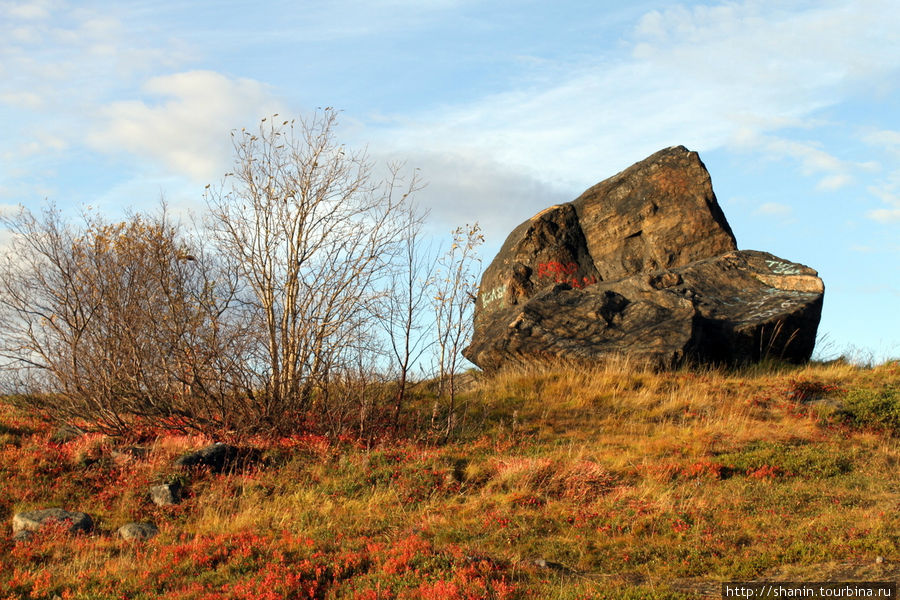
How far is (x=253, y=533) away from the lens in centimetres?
939

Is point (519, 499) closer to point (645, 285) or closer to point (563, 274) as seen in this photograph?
point (645, 285)

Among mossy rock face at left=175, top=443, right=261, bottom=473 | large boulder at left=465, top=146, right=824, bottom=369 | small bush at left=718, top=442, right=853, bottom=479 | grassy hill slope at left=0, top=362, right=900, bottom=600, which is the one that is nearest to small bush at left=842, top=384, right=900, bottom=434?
grassy hill slope at left=0, top=362, right=900, bottom=600

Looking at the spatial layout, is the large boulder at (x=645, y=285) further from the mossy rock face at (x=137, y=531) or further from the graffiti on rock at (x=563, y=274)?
the mossy rock face at (x=137, y=531)

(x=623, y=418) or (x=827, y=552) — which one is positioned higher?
(x=623, y=418)

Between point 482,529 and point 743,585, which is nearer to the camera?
point 743,585

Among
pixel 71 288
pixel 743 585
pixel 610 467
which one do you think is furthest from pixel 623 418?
pixel 71 288

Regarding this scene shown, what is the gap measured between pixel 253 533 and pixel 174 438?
16.2 feet

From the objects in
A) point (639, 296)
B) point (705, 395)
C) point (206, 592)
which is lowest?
point (206, 592)

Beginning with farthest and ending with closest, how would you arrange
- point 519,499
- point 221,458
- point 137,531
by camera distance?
point 221,458 → point 519,499 → point 137,531

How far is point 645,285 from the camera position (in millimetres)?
18984

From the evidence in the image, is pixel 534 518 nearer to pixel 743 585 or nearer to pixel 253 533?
pixel 743 585

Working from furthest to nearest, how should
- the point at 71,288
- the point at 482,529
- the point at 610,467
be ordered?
the point at 71,288 → the point at 610,467 → the point at 482,529

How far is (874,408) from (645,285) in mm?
6173

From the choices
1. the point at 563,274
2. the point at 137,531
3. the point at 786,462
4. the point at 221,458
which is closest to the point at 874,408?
the point at 786,462
